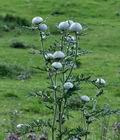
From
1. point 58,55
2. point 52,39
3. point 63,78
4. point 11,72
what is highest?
point 52,39

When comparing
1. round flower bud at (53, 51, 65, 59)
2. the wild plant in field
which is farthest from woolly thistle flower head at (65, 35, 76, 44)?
round flower bud at (53, 51, 65, 59)

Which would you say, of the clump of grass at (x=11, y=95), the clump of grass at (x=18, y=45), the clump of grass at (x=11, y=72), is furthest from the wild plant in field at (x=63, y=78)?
the clump of grass at (x=18, y=45)

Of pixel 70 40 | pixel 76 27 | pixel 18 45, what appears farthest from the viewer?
pixel 18 45

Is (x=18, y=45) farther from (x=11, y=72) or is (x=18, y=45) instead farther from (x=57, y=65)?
(x=57, y=65)

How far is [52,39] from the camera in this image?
26.9 meters

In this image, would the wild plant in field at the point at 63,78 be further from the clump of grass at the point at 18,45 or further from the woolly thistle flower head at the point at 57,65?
the clump of grass at the point at 18,45

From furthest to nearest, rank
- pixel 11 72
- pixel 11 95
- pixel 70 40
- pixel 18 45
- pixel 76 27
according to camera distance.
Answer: pixel 18 45
pixel 11 72
pixel 11 95
pixel 70 40
pixel 76 27

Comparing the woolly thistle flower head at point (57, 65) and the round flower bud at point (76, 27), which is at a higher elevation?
the round flower bud at point (76, 27)

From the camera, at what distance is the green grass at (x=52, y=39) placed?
16625 millimetres

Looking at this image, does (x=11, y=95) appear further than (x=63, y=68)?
Yes

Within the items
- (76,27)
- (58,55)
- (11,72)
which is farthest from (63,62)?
(11,72)

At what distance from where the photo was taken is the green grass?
16625 mm

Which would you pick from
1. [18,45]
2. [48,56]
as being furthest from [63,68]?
[18,45]

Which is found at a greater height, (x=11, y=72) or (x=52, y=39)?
(x=52, y=39)
